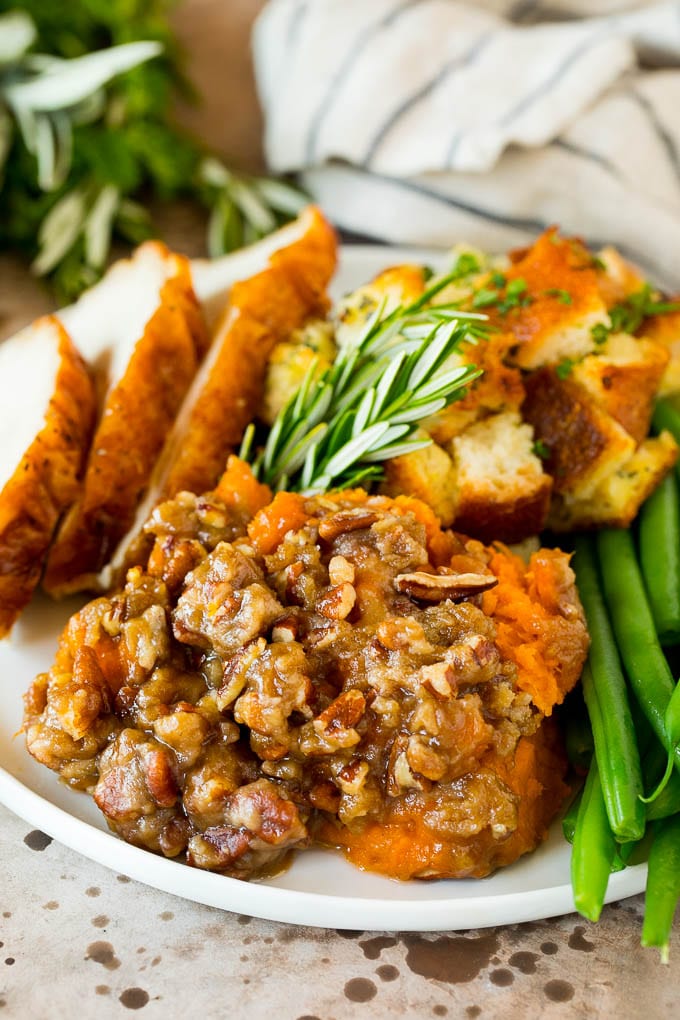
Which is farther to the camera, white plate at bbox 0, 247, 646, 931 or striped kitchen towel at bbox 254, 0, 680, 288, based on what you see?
striped kitchen towel at bbox 254, 0, 680, 288

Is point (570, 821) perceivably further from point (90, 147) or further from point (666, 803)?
point (90, 147)

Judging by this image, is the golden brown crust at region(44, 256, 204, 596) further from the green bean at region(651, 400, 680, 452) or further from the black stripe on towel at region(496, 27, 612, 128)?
the black stripe on towel at region(496, 27, 612, 128)

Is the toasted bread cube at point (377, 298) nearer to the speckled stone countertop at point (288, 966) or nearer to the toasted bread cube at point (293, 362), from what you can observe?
the toasted bread cube at point (293, 362)

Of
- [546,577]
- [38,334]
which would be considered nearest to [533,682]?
[546,577]

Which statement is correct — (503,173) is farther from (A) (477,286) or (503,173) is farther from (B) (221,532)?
(B) (221,532)

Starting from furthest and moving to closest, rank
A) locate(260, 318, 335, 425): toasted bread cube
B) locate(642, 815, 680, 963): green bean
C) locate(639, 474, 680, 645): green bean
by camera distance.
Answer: locate(260, 318, 335, 425): toasted bread cube → locate(639, 474, 680, 645): green bean → locate(642, 815, 680, 963): green bean

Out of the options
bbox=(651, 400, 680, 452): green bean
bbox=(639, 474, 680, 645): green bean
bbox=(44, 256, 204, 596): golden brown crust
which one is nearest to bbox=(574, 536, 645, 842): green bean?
bbox=(639, 474, 680, 645): green bean

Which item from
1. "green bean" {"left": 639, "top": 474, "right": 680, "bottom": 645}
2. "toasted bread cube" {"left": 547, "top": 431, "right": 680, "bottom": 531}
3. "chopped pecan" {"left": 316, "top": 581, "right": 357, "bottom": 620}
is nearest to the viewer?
"chopped pecan" {"left": 316, "top": 581, "right": 357, "bottom": 620}
